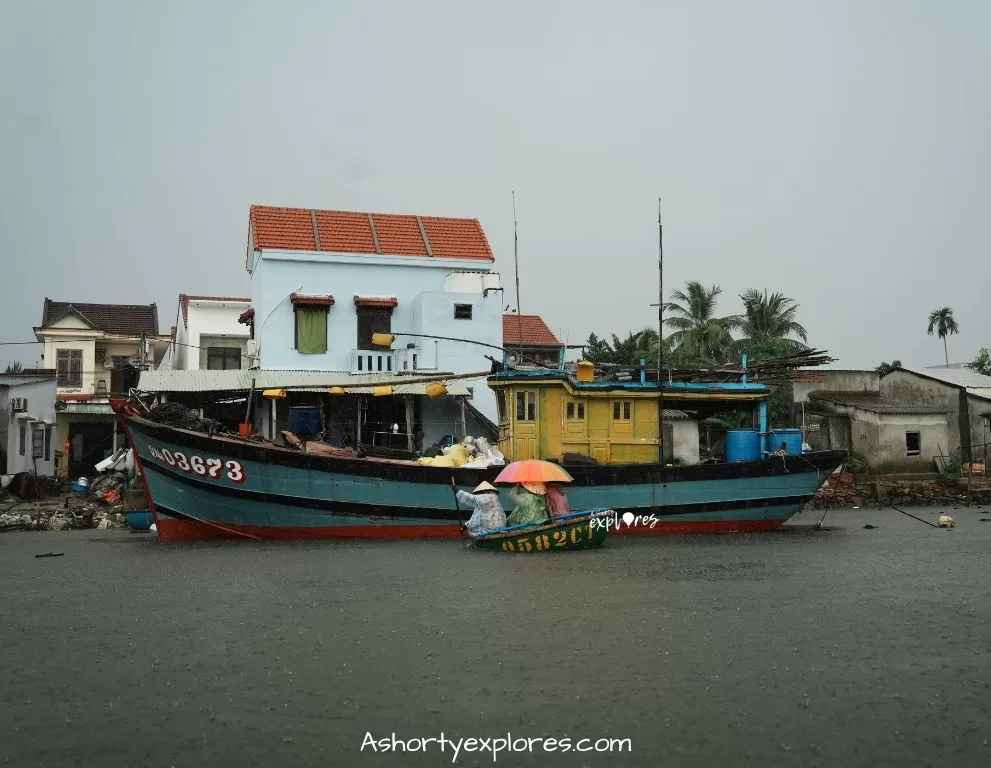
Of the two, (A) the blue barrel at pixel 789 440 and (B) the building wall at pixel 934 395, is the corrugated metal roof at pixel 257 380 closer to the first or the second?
(A) the blue barrel at pixel 789 440

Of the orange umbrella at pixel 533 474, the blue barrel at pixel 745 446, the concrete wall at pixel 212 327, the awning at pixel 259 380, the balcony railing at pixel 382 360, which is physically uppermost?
the concrete wall at pixel 212 327

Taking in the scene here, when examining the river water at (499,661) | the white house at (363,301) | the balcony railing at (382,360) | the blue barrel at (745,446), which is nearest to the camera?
the river water at (499,661)

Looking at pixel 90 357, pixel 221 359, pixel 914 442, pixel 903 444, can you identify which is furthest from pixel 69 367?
pixel 914 442

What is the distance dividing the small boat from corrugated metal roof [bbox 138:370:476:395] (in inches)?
339

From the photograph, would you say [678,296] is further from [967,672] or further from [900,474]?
[967,672]

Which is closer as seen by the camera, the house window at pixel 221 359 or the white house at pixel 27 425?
the white house at pixel 27 425

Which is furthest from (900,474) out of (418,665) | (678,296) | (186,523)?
(418,665)

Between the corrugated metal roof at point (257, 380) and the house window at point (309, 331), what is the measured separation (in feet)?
2.14

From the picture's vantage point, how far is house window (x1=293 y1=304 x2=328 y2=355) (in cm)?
2686

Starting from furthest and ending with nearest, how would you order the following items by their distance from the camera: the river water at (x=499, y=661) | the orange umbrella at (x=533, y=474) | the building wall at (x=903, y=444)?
1. the building wall at (x=903, y=444)
2. the orange umbrella at (x=533, y=474)
3. the river water at (x=499, y=661)

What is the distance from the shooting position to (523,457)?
20656 millimetres

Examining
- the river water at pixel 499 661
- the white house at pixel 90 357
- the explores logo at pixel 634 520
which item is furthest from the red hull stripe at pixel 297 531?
the white house at pixel 90 357

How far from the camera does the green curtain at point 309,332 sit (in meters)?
26.9

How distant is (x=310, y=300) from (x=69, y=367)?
17.3m
